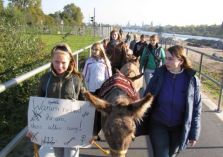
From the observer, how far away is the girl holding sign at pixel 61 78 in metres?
4.25

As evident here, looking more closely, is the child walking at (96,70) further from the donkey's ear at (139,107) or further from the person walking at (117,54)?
the donkey's ear at (139,107)

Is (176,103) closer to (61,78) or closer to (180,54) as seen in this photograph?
(180,54)

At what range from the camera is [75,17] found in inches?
4242

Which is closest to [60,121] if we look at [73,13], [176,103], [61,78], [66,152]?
[66,152]

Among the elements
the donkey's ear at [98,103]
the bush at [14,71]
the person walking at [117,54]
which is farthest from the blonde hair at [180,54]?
the person walking at [117,54]

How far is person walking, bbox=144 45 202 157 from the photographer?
446 cm

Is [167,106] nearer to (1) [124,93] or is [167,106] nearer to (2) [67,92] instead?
(1) [124,93]

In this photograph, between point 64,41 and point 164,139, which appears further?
point 64,41

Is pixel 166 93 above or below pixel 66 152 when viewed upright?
above

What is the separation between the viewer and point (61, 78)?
4316mm

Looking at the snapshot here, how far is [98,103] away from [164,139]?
103 centimetres

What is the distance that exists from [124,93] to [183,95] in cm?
102

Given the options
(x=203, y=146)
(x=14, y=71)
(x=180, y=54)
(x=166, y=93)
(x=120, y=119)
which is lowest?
(x=203, y=146)

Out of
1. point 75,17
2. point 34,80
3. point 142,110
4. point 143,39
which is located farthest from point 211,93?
point 75,17
